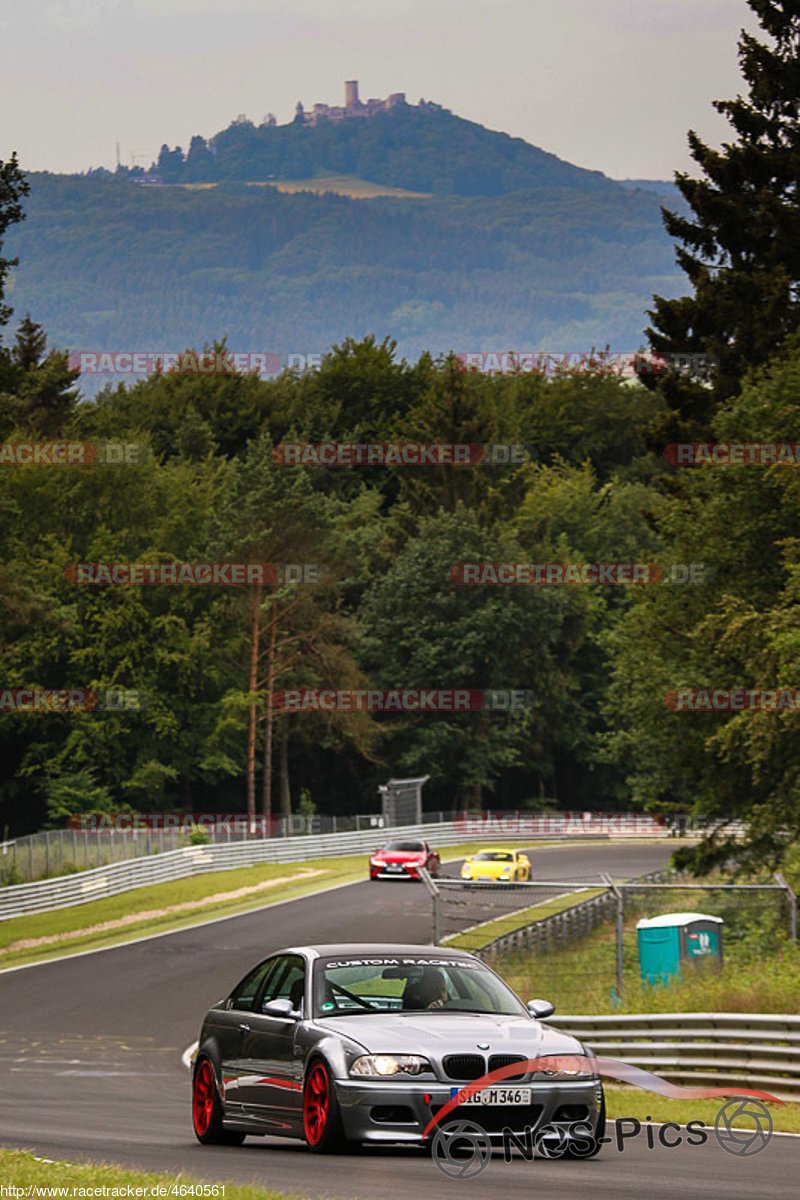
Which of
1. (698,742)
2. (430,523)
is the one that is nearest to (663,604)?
(698,742)

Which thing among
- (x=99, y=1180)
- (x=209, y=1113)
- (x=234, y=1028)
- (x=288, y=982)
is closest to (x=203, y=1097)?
(x=209, y=1113)

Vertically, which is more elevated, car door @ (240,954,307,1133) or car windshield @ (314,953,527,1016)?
car windshield @ (314,953,527,1016)

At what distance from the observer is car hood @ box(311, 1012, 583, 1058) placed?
9.70m

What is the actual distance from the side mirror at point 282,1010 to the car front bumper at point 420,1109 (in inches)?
35.5

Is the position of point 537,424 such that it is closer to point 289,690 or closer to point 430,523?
point 430,523

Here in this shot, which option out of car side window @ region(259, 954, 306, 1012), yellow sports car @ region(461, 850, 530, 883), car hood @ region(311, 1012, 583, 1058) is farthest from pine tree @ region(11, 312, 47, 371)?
car hood @ region(311, 1012, 583, 1058)

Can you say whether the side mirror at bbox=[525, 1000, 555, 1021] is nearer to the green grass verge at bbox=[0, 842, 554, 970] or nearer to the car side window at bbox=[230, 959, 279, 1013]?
the car side window at bbox=[230, 959, 279, 1013]

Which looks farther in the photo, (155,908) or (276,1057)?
(155,908)

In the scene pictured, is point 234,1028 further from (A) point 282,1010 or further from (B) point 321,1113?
(B) point 321,1113

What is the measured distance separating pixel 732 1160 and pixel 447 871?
45.5 meters

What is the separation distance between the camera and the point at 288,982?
1110 centimetres

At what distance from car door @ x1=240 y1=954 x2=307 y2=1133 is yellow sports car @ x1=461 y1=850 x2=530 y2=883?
36047 mm

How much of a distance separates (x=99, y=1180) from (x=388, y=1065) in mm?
1749

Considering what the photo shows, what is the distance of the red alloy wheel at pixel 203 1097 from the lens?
11.5 metres
